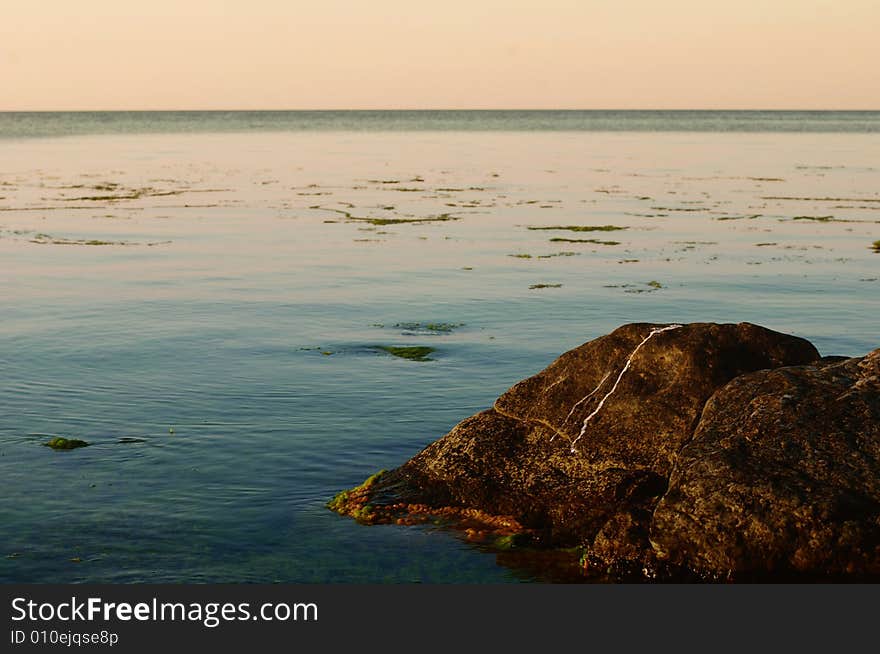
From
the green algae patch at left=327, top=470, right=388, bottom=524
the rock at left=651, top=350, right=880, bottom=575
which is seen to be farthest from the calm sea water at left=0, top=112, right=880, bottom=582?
the rock at left=651, top=350, right=880, bottom=575

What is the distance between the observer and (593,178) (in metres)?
62.6

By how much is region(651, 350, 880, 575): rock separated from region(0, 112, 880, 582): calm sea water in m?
1.57

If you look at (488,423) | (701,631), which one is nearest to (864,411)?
(701,631)

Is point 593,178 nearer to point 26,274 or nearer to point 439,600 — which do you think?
point 26,274

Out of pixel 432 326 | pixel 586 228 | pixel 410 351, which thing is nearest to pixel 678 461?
pixel 410 351

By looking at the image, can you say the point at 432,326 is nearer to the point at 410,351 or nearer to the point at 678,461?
the point at 410,351

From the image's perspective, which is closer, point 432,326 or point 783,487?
point 783,487

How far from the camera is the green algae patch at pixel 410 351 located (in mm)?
18625

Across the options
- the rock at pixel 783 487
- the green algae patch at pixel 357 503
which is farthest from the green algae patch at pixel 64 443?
the rock at pixel 783 487

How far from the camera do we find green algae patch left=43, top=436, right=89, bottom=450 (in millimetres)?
13508

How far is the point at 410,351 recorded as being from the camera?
18984 mm

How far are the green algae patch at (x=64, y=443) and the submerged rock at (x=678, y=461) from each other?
143 inches

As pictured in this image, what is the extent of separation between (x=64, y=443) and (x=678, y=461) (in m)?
7.05

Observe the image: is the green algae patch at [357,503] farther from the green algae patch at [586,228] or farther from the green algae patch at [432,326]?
the green algae patch at [586,228]
